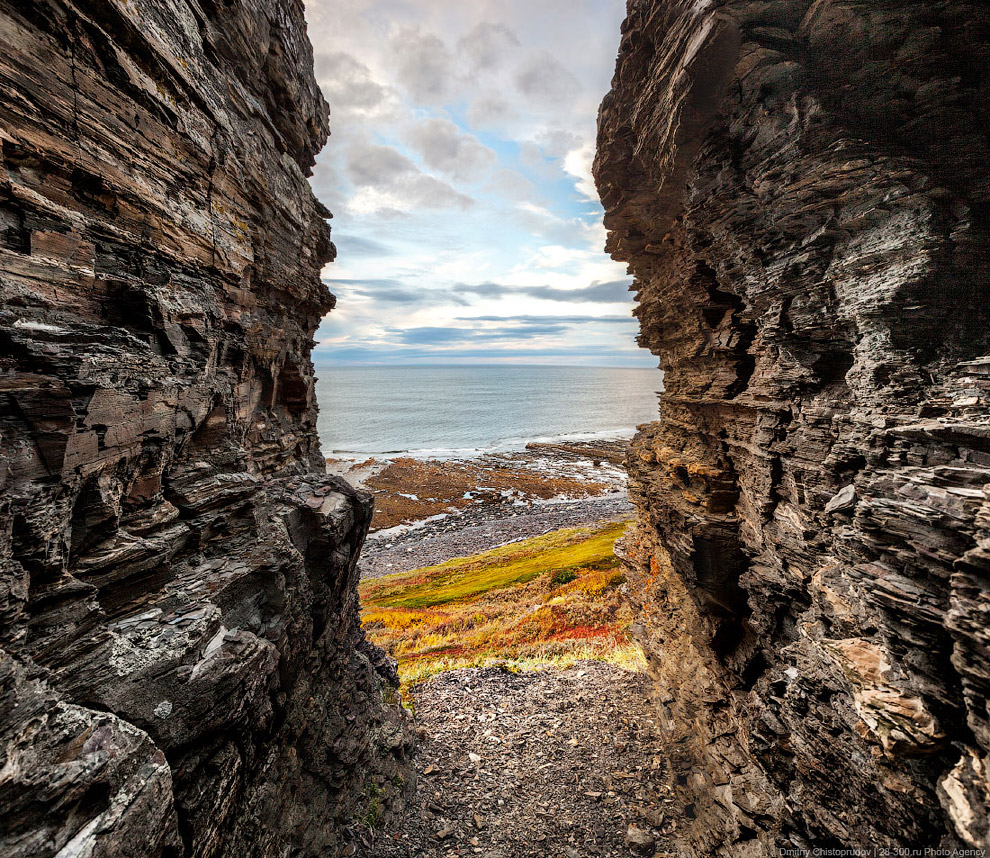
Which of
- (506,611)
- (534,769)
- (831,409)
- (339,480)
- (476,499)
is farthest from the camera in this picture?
(476,499)

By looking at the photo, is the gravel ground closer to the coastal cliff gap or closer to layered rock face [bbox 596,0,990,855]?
the coastal cliff gap

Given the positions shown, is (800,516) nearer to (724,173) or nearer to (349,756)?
(724,173)

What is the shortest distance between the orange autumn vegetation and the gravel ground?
463 centimetres

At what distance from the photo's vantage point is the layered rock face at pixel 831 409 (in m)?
7.57

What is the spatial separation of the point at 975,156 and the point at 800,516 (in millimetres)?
9406

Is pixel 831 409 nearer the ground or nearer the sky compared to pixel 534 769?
nearer the sky

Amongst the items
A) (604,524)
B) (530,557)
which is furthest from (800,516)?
(604,524)

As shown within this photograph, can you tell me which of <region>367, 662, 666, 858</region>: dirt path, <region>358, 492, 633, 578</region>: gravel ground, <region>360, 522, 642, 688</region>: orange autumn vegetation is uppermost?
<region>367, 662, 666, 858</region>: dirt path

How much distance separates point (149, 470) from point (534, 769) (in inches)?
789

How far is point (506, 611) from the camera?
36.5 metres

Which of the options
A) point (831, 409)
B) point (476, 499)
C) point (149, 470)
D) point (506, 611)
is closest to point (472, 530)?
point (476, 499)

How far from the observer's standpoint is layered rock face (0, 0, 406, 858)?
646 centimetres

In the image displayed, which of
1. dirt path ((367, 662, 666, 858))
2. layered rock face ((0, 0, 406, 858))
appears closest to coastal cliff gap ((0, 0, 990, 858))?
layered rock face ((0, 0, 406, 858))

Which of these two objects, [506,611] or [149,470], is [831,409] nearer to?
[149,470]
